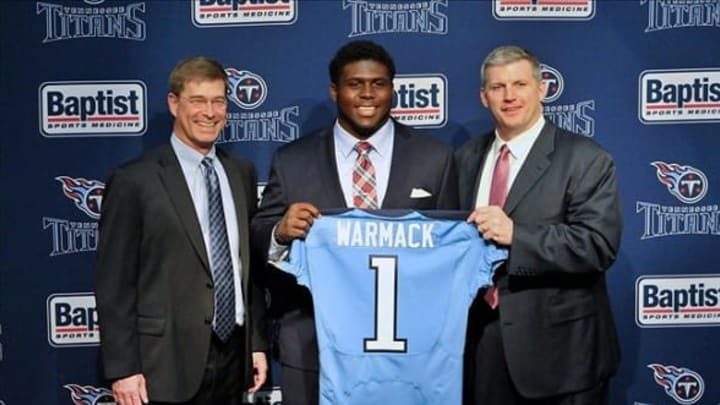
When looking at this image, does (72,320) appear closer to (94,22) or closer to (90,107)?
(90,107)

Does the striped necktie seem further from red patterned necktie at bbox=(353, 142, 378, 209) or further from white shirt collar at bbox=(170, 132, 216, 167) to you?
red patterned necktie at bbox=(353, 142, 378, 209)

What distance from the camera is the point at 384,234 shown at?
212cm

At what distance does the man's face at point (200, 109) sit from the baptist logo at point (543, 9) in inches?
47.5

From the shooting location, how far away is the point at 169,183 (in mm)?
2162

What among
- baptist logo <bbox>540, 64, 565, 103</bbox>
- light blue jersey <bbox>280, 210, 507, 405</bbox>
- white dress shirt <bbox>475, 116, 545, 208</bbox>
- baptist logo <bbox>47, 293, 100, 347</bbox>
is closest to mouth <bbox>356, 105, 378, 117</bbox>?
light blue jersey <bbox>280, 210, 507, 405</bbox>

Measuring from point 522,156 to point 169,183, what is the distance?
97cm

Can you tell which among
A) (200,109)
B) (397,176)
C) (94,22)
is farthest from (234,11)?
(397,176)

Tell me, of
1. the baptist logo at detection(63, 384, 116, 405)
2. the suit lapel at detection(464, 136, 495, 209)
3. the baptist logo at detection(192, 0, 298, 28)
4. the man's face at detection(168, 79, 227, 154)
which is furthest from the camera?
the baptist logo at detection(63, 384, 116, 405)

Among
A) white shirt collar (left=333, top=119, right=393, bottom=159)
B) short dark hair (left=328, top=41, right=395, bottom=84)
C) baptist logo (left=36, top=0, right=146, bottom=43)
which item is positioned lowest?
white shirt collar (left=333, top=119, right=393, bottom=159)

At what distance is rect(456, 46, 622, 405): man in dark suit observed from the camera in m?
2.15

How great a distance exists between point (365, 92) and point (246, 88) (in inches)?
33.4

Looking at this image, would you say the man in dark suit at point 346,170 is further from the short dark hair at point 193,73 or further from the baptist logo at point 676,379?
the baptist logo at point 676,379

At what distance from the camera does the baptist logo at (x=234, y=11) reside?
291 centimetres

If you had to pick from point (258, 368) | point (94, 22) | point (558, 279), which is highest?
point (94, 22)
